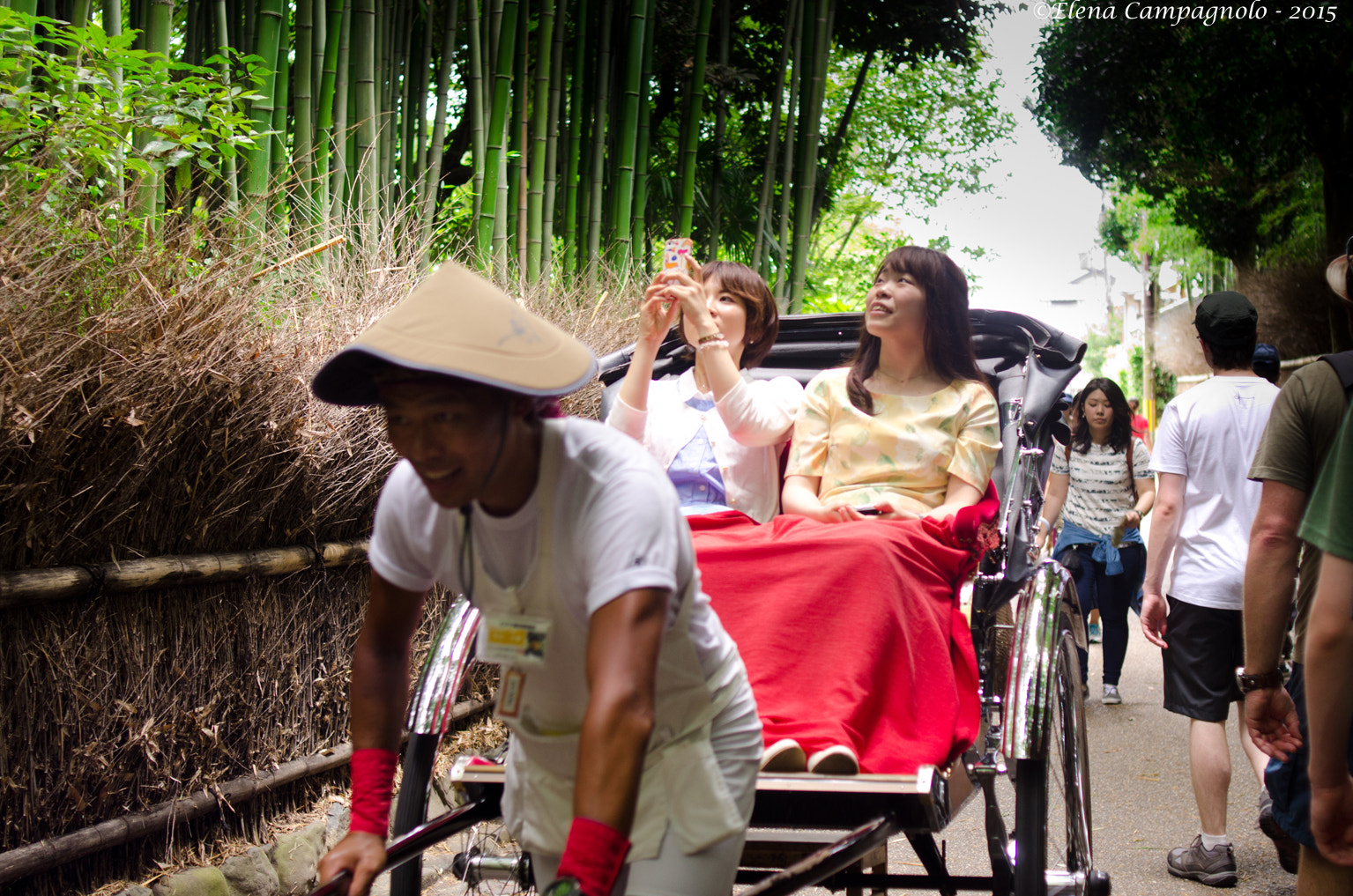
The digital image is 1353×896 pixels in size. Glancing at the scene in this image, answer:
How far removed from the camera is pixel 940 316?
352 centimetres

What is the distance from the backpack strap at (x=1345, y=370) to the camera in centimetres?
211

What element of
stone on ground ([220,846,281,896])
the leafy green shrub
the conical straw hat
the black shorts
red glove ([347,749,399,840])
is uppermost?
the leafy green shrub

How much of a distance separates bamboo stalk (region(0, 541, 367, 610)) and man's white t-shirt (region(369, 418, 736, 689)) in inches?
55.3

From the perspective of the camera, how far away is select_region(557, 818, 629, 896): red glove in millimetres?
1393

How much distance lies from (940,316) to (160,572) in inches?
91.7

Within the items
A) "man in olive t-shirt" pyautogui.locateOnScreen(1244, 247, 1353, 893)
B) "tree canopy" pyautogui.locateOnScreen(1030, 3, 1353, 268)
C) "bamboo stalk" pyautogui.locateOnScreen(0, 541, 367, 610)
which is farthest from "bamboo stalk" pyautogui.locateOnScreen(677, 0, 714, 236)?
"tree canopy" pyautogui.locateOnScreen(1030, 3, 1353, 268)

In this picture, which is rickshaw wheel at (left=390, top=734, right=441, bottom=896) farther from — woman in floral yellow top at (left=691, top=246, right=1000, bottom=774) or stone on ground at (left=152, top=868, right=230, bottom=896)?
stone on ground at (left=152, top=868, right=230, bottom=896)

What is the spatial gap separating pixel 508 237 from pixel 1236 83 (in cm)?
1032

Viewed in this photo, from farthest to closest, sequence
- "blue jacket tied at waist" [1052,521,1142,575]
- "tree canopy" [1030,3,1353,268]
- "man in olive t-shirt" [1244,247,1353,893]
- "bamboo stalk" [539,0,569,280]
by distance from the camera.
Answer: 1. "tree canopy" [1030,3,1353,268]
2. "bamboo stalk" [539,0,569,280]
3. "blue jacket tied at waist" [1052,521,1142,575]
4. "man in olive t-shirt" [1244,247,1353,893]

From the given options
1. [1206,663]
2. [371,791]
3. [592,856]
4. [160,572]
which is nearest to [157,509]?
[160,572]

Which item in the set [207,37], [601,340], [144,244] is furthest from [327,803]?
[207,37]

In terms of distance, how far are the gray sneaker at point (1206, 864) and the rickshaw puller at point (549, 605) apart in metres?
2.91

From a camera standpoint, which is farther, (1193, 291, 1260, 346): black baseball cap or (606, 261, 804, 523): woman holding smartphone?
(1193, 291, 1260, 346): black baseball cap

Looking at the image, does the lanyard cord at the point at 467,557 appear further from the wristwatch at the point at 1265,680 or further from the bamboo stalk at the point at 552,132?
the bamboo stalk at the point at 552,132
